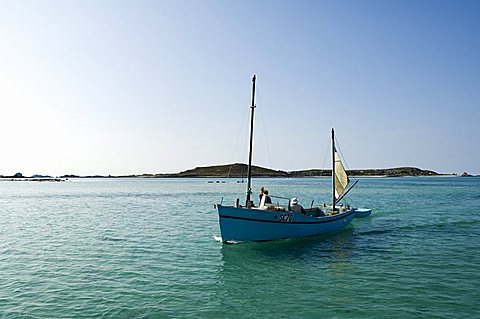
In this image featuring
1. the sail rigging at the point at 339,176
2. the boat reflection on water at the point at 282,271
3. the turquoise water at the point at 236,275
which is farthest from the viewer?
the sail rigging at the point at 339,176

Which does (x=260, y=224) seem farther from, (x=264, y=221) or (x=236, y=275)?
(x=236, y=275)

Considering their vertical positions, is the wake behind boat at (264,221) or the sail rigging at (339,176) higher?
the sail rigging at (339,176)

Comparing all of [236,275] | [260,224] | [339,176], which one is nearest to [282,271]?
[236,275]

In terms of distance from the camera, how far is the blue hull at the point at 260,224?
23.1m

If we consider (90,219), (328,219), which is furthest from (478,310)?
(90,219)

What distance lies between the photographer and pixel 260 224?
78.1 feet

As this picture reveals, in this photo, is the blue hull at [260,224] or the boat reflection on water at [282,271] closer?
the boat reflection on water at [282,271]

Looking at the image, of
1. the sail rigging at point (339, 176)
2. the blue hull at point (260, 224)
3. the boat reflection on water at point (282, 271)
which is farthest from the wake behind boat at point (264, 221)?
the sail rigging at point (339, 176)

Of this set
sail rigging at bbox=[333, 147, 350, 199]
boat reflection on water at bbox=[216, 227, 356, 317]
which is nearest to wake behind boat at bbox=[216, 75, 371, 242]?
boat reflection on water at bbox=[216, 227, 356, 317]

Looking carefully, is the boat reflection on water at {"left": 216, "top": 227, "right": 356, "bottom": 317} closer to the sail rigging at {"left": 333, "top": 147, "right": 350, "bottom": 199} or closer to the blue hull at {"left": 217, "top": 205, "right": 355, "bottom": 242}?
the blue hull at {"left": 217, "top": 205, "right": 355, "bottom": 242}

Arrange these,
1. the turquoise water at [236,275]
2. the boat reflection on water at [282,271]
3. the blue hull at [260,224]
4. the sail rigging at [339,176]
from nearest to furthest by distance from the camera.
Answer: the turquoise water at [236,275] → the boat reflection on water at [282,271] → the blue hull at [260,224] → the sail rigging at [339,176]

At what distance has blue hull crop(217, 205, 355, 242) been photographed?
23.1 m

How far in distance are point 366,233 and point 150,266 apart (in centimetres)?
1816

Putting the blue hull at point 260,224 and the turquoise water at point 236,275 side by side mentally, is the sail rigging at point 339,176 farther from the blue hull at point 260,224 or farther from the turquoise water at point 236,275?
the blue hull at point 260,224
